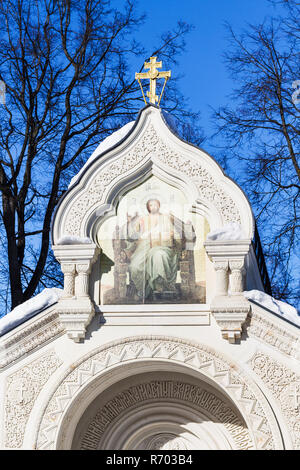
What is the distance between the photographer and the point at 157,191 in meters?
9.50

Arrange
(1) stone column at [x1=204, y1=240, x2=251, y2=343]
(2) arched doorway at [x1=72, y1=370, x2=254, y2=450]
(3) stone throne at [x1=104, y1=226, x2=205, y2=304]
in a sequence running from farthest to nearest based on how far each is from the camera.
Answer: (2) arched doorway at [x1=72, y1=370, x2=254, y2=450]
(3) stone throne at [x1=104, y1=226, x2=205, y2=304]
(1) stone column at [x1=204, y1=240, x2=251, y2=343]

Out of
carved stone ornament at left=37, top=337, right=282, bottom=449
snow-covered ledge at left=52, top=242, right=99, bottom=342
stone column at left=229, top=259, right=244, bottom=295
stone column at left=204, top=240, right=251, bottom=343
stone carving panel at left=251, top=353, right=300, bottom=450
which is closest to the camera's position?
stone carving panel at left=251, top=353, right=300, bottom=450

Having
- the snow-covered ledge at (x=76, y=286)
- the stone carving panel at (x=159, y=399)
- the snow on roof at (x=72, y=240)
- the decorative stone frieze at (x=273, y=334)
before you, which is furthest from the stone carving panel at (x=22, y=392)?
the decorative stone frieze at (x=273, y=334)

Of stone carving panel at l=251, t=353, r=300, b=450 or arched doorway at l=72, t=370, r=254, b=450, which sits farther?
arched doorway at l=72, t=370, r=254, b=450

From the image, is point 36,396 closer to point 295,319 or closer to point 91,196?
point 91,196

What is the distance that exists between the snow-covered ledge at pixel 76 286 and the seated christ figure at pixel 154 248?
49 cm

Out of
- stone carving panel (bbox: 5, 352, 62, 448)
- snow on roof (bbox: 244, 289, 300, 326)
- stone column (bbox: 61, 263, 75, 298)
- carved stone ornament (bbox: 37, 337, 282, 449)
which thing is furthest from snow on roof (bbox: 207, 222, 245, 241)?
stone carving panel (bbox: 5, 352, 62, 448)

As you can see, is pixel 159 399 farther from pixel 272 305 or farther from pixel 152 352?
pixel 272 305

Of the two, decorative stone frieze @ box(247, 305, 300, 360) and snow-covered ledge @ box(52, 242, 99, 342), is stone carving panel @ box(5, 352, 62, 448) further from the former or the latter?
decorative stone frieze @ box(247, 305, 300, 360)

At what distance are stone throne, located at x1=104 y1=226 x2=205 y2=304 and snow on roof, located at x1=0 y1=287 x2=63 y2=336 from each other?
2.15 feet

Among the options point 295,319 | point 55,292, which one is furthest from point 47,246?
point 295,319

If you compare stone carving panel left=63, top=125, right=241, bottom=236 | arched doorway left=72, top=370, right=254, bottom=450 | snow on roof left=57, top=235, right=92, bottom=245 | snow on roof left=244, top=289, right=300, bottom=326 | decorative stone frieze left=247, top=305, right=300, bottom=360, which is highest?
stone carving panel left=63, top=125, right=241, bottom=236

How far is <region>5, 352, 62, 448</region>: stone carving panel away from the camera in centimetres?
886

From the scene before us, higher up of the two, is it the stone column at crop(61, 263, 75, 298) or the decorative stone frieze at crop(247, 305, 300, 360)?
the stone column at crop(61, 263, 75, 298)
